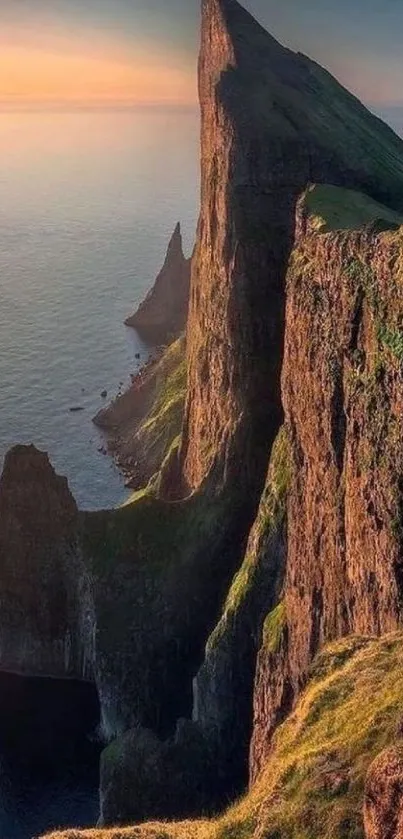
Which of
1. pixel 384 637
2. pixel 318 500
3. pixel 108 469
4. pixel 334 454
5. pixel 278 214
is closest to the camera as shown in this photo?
pixel 384 637

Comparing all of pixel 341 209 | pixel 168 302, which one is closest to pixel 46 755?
pixel 341 209

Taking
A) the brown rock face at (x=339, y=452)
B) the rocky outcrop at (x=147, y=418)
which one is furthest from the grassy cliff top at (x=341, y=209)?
the rocky outcrop at (x=147, y=418)

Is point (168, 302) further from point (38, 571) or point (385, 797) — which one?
point (385, 797)

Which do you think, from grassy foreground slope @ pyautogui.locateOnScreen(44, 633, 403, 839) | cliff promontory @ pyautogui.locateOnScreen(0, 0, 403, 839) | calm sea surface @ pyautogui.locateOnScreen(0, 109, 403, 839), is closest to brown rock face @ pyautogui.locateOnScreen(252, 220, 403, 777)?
cliff promontory @ pyautogui.locateOnScreen(0, 0, 403, 839)

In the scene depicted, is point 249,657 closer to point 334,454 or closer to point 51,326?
point 334,454

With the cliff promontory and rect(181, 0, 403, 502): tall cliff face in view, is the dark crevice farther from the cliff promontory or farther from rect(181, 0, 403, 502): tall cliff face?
rect(181, 0, 403, 502): tall cliff face

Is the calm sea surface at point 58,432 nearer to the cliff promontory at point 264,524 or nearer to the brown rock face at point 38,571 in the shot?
the brown rock face at point 38,571

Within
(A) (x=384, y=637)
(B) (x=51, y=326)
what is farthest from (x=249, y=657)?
(B) (x=51, y=326)
